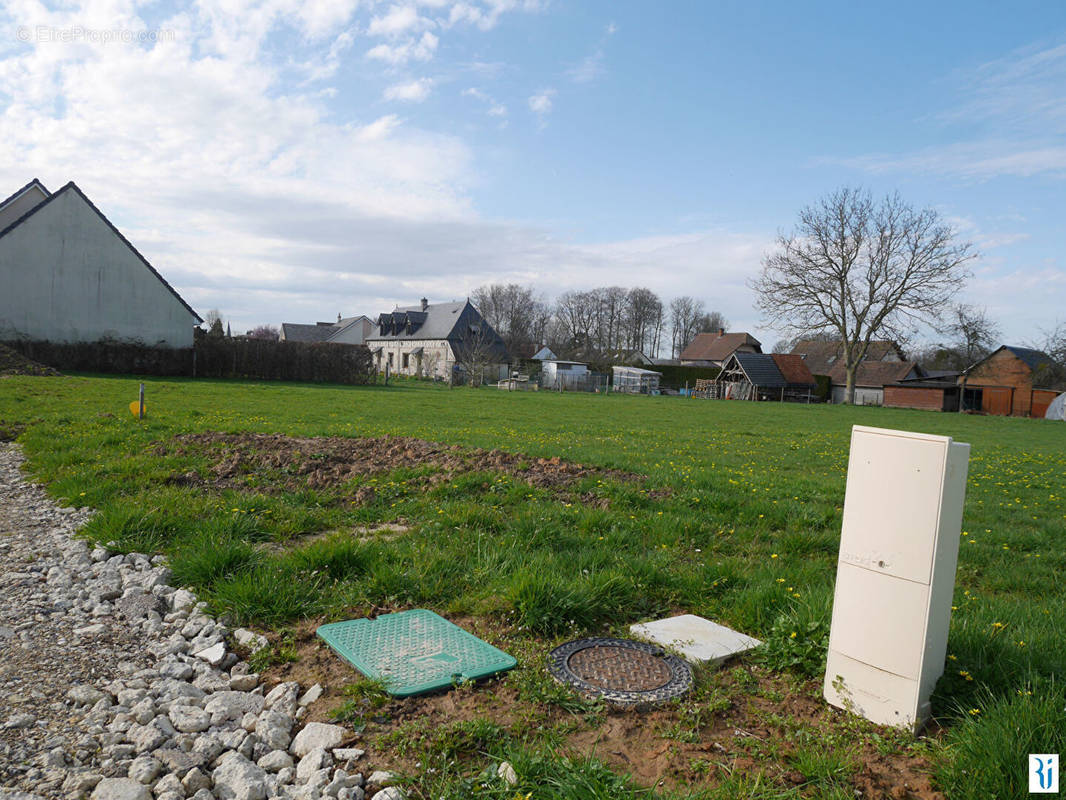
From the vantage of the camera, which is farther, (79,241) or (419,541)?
(79,241)

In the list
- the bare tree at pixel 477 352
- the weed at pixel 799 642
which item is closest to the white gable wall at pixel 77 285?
the bare tree at pixel 477 352

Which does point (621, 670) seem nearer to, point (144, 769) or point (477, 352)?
point (144, 769)

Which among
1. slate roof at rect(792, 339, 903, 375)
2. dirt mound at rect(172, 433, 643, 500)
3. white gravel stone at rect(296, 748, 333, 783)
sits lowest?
white gravel stone at rect(296, 748, 333, 783)

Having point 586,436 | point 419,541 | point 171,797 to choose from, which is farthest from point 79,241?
point 171,797

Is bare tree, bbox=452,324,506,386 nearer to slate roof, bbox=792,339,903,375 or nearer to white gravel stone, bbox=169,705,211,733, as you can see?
slate roof, bbox=792,339,903,375

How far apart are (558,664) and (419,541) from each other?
2.49 meters

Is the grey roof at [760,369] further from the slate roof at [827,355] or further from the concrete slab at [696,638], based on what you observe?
the concrete slab at [696,638]

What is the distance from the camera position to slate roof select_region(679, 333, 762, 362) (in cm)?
8775

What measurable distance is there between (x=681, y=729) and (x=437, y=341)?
67.7 metres

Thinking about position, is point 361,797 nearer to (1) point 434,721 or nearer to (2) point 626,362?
(1) point 434,721

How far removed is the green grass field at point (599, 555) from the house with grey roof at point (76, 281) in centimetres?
3034

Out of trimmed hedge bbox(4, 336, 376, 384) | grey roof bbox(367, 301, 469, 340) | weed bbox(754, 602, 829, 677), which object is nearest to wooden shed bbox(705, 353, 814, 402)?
grey roof bbox(367, 301, 469, 340)

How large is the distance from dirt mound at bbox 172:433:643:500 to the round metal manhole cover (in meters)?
4.33

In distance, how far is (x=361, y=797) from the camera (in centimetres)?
257
